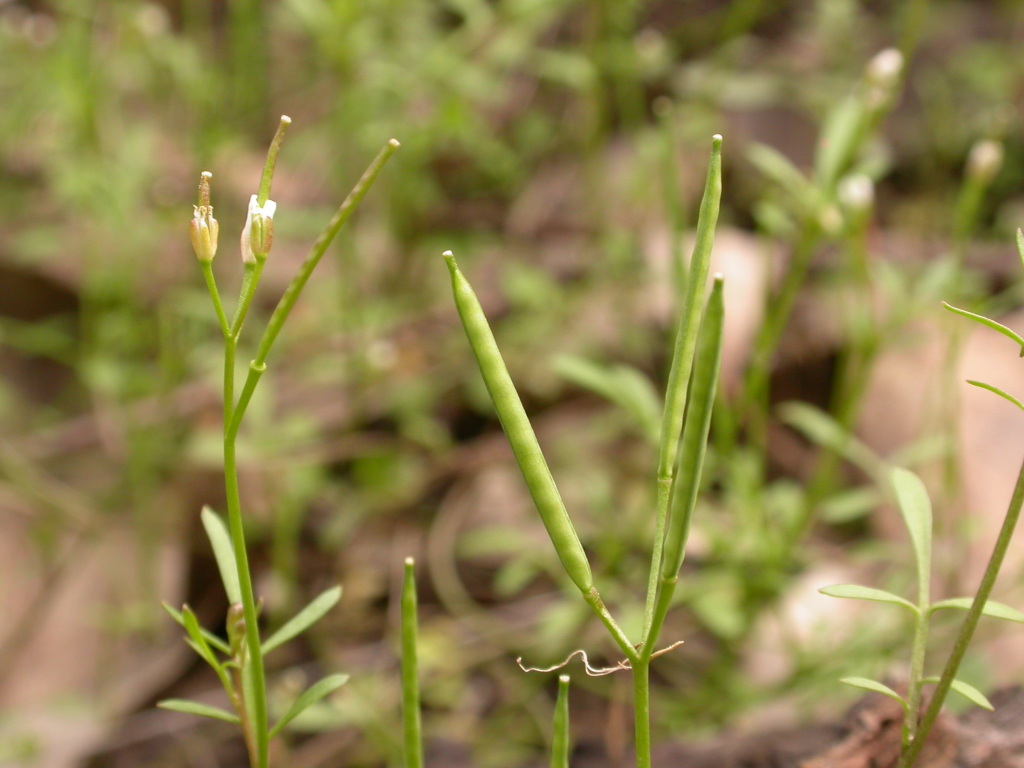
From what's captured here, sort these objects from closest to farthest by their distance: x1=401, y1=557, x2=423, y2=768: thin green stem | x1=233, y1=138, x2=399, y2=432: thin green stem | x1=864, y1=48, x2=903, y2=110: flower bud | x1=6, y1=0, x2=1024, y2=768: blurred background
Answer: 1. x1=233, y1=138, x2=399, y2=432: thin green stem
2. x1=401, y1=557, x2=423, y2=768: thin green stem
3. x1=864, y1=48, x2=903, y2=110: flower bud
4. x1=6, y1=0, x2=1024, y2=768: blurred background

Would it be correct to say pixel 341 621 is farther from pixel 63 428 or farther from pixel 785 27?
pixel 785 27

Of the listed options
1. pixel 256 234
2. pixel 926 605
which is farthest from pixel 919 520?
pixel 256 234

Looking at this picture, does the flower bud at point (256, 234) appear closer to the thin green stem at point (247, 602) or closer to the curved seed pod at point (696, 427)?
the thin green stem at point (247, 602)

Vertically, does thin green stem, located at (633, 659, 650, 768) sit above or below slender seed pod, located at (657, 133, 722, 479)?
below

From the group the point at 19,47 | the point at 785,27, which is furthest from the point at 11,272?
the point at 785,27

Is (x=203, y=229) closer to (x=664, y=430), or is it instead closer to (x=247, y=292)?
(x=247, y=292)

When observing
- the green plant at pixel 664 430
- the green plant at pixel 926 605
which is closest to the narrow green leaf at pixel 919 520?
the green plant at pixel 926 605

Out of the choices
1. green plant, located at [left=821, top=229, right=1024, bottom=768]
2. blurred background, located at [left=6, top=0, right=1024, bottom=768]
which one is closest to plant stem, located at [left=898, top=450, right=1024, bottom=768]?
green plant, located at [left=821, top=229, right=1024, bottom=768]

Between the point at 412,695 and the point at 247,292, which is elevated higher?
the point at 247,292

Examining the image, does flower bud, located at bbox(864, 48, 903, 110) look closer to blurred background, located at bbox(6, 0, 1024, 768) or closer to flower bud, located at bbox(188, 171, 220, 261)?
blurred background, located at bbox(6, 0, 1024, 768)
